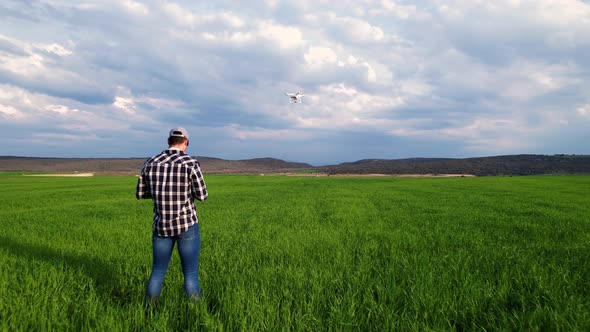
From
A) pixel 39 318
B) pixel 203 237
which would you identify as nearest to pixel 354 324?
pixel 39 318

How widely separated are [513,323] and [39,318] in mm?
5766

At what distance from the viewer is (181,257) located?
156 inches

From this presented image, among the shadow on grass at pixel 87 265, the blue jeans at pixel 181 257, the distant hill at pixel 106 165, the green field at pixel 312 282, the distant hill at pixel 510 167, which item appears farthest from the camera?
the distant hill at pixel 106 165

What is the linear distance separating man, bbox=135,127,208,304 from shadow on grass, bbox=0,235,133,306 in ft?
3.28

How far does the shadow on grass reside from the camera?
4.69 meters

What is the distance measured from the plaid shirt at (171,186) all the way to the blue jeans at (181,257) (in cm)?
12

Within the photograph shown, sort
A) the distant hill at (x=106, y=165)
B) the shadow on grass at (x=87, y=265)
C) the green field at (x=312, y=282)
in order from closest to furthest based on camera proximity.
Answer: the green field at (x=312, y=282), the shadow on grass at (x=87, y=265), the distant hill at (x=106, y=165)

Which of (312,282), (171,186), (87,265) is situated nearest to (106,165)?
(87,265)

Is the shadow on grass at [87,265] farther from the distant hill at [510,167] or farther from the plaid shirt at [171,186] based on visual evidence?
the distant hill at [510,167]

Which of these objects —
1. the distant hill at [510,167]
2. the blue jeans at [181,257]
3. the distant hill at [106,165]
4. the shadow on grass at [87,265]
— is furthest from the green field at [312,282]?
the distant hill at [106,165]

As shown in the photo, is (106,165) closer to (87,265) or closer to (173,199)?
(87,265)

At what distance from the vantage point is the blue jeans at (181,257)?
3844 mm

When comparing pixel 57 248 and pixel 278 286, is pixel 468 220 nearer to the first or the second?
pixel 278 286

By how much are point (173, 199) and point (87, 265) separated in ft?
12.2
